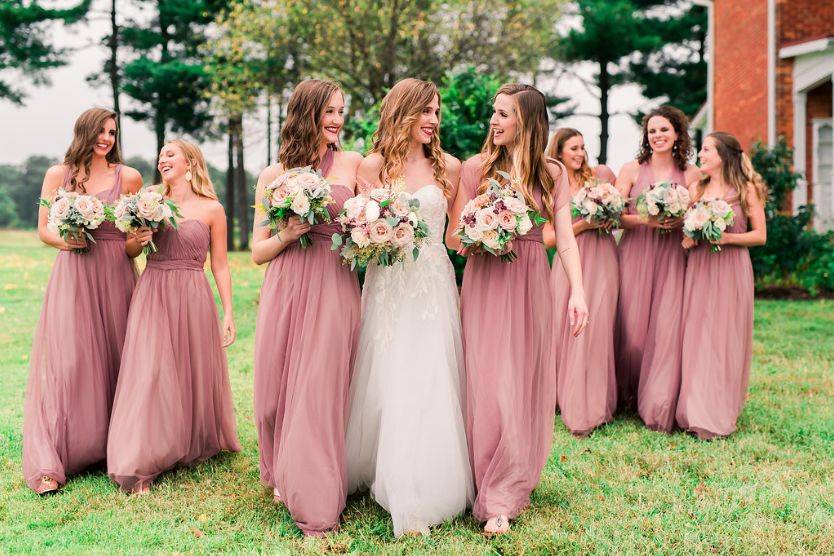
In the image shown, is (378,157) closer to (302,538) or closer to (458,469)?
(458,469)

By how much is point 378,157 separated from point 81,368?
277 cm

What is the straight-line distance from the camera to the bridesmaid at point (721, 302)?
22.8 feet

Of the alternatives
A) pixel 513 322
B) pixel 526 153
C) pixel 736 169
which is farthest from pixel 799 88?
pixel 513 322

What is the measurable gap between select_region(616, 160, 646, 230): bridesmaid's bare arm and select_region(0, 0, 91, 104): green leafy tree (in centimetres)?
2762

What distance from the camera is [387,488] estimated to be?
4.67 m

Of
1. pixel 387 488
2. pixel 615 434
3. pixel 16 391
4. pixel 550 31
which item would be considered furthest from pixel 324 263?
pixel 550 31

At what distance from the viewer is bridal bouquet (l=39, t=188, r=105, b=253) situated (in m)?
5.55

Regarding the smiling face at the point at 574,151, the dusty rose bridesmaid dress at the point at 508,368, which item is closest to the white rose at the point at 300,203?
the dusty rose bridesmaid dress at the point at 508,368

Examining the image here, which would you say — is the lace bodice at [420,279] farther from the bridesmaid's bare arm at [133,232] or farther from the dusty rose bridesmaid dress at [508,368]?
the bridesmaid's bare arm at [133,232]

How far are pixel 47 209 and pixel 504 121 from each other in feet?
11.9

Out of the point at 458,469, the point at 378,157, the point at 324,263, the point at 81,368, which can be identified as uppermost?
the point at 378,157

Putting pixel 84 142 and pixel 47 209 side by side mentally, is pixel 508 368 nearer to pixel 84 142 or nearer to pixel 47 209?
pixel 84 142

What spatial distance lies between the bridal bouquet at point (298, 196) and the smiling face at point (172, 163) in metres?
1.68

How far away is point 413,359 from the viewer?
4.76 meters
